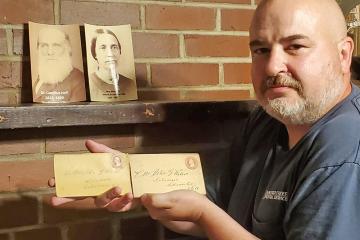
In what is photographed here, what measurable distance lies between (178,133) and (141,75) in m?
0.22

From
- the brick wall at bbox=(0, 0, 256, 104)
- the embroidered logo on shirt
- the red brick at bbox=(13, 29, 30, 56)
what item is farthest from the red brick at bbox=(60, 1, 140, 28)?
the embroidered logo on shirt

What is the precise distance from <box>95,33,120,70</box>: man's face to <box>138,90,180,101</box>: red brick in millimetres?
135

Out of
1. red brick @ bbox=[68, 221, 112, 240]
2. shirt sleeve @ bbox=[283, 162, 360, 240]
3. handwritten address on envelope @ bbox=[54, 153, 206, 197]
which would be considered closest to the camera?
shirt sleeve @ bbox=[283, 162, 360, 240]

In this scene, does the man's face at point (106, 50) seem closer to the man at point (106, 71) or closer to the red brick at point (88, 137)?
the man at point (106, 71)

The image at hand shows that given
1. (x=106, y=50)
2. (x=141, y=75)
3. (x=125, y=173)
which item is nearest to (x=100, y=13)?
(x=106, y=50)

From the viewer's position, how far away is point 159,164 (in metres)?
1.04

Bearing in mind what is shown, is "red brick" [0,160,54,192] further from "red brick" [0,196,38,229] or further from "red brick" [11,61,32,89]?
"red brick" [11,61,32,89]

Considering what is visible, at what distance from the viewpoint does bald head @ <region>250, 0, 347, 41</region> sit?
0.99m

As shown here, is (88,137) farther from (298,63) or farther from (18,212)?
(298,63)

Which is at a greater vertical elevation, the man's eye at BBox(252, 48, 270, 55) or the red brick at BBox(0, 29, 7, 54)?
the red brick at BBox(0, 29, 7, 54)

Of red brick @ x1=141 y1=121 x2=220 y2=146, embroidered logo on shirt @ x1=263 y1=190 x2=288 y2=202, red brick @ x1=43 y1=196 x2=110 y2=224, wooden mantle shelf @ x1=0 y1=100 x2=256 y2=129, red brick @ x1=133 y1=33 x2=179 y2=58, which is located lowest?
red brick @ x1=43 y1=196 x2=110 y2=224

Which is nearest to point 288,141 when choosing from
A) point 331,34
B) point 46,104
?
point 331,34

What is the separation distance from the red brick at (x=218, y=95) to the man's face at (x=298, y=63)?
0.45 metres

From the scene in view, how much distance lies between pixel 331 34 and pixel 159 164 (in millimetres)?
473
